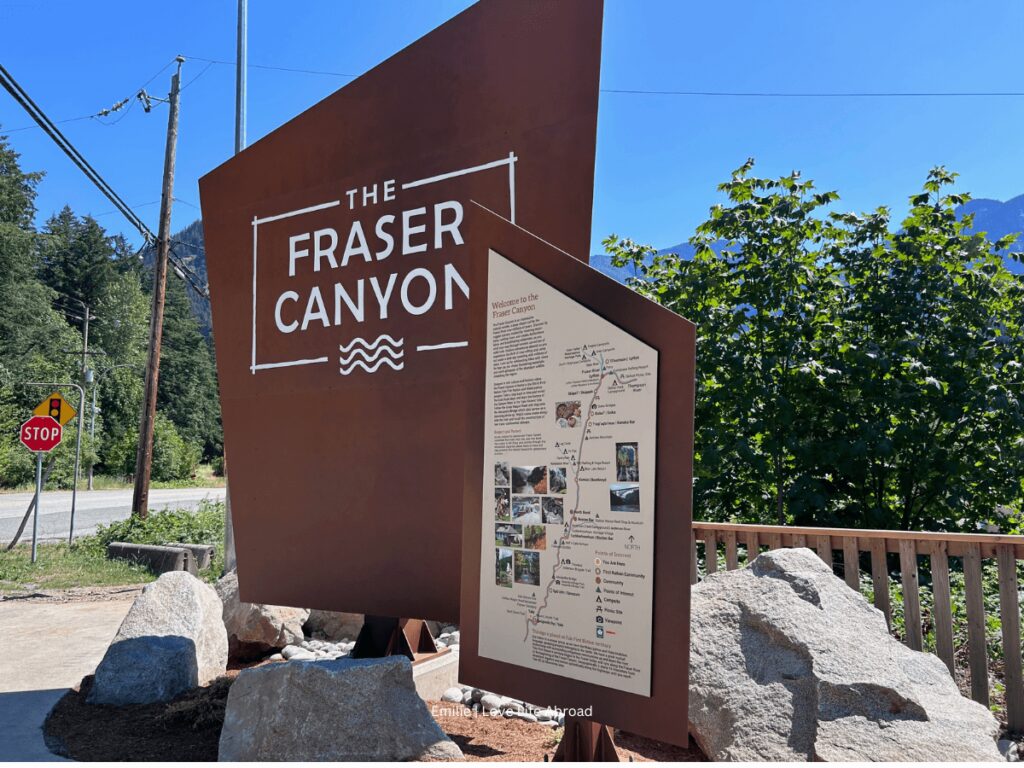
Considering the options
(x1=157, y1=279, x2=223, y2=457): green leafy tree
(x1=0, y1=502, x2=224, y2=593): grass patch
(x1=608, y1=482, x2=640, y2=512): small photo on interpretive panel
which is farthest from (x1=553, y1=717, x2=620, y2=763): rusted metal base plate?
(x1=157, y1=279, x2=223, y2=457): green leafy tree

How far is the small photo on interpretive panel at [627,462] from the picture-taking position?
9.54 ft

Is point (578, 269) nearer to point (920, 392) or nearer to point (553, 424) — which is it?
point (553, 424)

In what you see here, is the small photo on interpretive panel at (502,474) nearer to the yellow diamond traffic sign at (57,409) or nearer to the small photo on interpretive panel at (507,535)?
the small photo on interpretive panel at (507,535)

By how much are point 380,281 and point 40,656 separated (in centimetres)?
483

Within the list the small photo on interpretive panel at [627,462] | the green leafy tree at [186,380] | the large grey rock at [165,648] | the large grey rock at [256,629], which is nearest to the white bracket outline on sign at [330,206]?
the small photo on interpretive panel at [627,462]

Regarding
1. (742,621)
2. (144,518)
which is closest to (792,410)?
(742,621)

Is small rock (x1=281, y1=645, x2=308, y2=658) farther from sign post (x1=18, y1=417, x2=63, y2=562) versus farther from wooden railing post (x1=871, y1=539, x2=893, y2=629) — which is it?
sign post (x1=18, y1=417, x2=63, y2=562)

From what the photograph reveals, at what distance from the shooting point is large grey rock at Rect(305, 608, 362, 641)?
659 centimetres

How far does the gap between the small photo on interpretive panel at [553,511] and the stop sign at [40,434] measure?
12.8 meters

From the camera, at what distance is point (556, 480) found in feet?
10.4

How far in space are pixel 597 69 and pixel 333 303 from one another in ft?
7.30

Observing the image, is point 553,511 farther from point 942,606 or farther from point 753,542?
point 942,606

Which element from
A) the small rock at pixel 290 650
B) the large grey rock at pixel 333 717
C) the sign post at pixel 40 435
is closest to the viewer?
the large grey rock at pixel 333 717

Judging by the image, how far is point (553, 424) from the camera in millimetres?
3193
